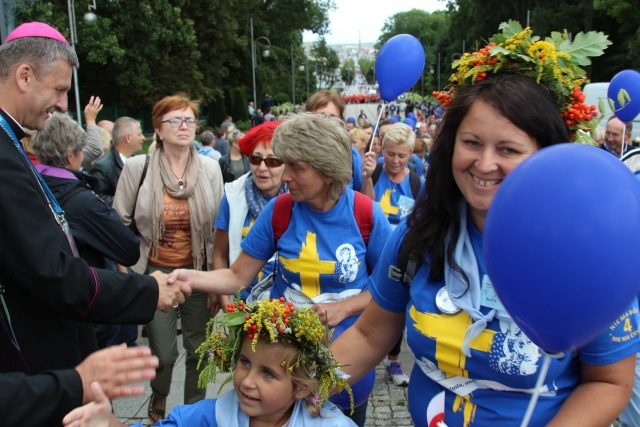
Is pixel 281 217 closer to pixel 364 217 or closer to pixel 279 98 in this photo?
pixel 364 217

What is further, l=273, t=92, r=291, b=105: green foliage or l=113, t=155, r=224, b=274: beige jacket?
l=273, t=92, r=291, b=105: green foliage

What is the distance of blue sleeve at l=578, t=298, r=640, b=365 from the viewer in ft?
5.44

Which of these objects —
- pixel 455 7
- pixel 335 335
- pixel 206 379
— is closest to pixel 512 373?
pixel 206 379

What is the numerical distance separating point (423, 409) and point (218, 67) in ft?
105

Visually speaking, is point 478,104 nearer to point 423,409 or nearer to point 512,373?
point 512,373

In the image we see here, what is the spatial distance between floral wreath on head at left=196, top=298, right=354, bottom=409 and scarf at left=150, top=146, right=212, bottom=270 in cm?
211

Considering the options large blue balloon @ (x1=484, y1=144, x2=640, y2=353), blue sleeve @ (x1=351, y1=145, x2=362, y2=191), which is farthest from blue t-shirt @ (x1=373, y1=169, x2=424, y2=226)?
large blue balloon @ (x1=484, y1=144, x2=640, y2=353)

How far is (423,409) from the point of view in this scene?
1.96m

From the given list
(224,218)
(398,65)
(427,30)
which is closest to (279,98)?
(398,65)

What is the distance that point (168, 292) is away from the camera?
288 centimetres

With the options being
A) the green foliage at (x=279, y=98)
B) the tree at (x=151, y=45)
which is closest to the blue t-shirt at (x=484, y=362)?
the tree at (x=151, y=45)

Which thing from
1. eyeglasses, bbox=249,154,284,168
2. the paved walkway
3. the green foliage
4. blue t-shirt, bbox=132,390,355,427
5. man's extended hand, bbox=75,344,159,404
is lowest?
the paved walkway

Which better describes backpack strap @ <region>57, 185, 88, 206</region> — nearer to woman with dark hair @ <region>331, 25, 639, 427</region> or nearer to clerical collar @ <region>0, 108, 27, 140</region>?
clerical collar @ <region>0, 108, 27, 140</region>

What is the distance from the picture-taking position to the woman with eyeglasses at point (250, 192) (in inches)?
151
